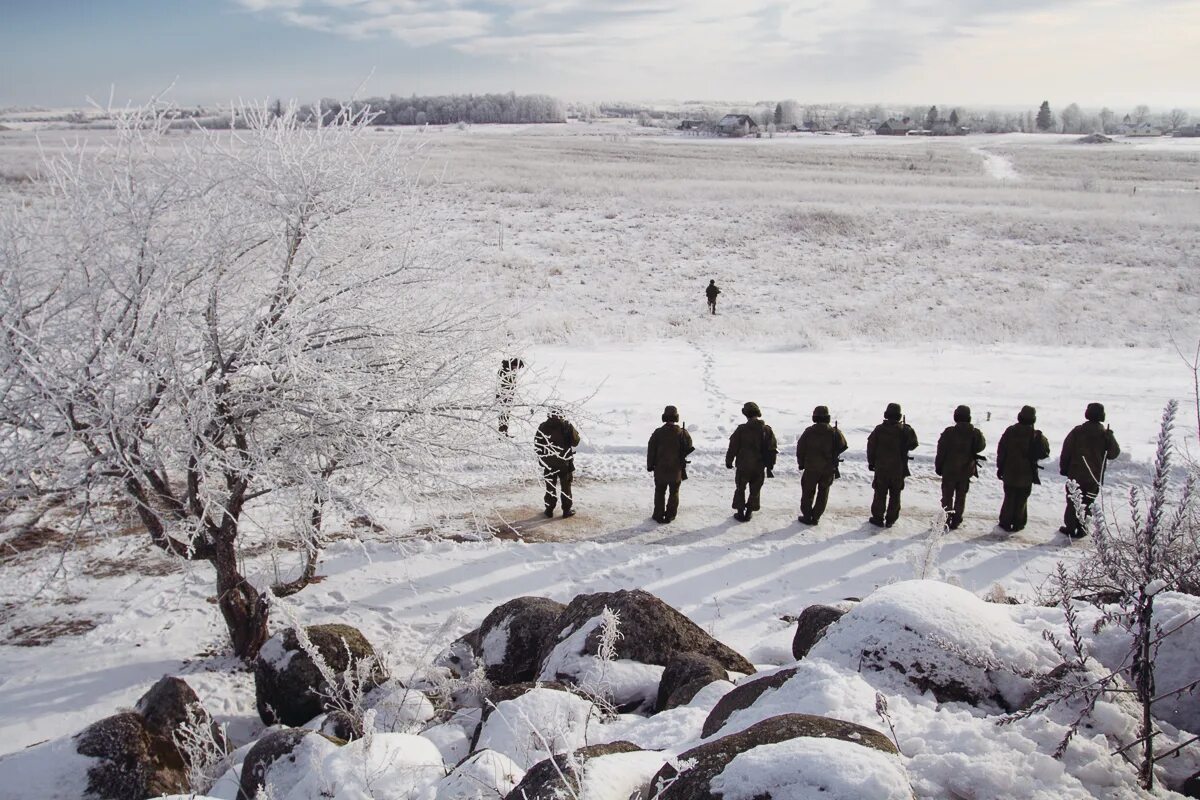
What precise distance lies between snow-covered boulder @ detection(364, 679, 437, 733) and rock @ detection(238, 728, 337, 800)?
0.78 meters

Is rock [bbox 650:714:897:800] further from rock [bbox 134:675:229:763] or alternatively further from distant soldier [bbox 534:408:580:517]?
distant soldier [bbox 534:408:580:517]

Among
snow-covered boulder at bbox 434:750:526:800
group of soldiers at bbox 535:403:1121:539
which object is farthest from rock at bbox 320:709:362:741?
group of soldiers at bbox 535:403:1121:539

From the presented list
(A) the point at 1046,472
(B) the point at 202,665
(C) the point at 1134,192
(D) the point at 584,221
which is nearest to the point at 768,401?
(A) the point at 1046,472

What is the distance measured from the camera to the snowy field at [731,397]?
8.13m

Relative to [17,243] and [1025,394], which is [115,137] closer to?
[17,243]

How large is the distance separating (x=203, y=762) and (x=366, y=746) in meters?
2.52

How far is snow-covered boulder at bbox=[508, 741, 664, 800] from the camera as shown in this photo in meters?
3.48

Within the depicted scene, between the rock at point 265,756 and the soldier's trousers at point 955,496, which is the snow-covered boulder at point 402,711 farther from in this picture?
the soldier's trousers at point 955,496

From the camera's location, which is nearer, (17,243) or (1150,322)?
(17,243)

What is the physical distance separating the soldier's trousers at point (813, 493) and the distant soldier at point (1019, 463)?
229 cm

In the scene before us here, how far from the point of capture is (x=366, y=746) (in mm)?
4395

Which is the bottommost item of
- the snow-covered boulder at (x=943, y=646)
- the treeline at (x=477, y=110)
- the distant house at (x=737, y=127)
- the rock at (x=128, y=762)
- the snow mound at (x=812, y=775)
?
the rock at (x=128, y=762)

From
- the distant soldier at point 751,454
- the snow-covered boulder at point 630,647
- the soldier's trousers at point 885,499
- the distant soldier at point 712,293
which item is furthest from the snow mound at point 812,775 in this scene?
the distant soldier at point 712,293

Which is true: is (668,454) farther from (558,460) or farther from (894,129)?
(894,129)
